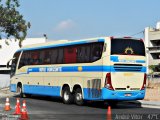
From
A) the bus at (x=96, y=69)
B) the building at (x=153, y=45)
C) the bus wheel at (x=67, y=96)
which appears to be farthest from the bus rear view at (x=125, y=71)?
the building at (x=153, y=45)

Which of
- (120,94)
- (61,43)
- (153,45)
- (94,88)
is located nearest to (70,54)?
(61,43)

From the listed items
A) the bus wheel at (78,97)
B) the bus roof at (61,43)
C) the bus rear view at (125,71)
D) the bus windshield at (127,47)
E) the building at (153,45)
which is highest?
the building at (153,45)

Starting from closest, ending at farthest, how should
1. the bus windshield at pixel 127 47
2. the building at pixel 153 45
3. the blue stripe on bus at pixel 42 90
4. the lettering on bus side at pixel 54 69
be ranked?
1. the bus windshield at pixel 127 47
2. the lettering on bus side at pixel 54 69
3. the blue stripe on bus at pixel 42 90
4. the building at pixel 153 45

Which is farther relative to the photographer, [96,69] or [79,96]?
[79,96]

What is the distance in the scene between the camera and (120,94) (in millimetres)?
24188

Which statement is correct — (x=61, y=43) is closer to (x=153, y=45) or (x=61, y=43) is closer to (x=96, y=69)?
(x=96, y=69)

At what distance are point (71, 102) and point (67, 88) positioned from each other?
0.88 m

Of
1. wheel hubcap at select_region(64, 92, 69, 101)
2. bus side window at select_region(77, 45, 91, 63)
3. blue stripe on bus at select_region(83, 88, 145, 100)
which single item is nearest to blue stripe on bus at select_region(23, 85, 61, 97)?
wheel hubcap at select_region(64, 92, 69, 101)

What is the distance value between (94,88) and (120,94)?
1.41 meters

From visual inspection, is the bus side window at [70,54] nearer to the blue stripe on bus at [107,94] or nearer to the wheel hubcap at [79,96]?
the wheel hubcap at [79,96]

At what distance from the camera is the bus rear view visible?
2395cm

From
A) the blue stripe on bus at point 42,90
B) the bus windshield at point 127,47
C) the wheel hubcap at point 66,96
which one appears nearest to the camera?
the bus windshield at point 127,47

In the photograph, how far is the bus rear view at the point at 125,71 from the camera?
2395 cm

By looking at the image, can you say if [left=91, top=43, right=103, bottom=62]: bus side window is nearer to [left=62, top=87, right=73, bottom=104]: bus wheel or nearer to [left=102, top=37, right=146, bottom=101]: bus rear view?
[left=102, top=37, right=146, bottom=101]: bus rear view
